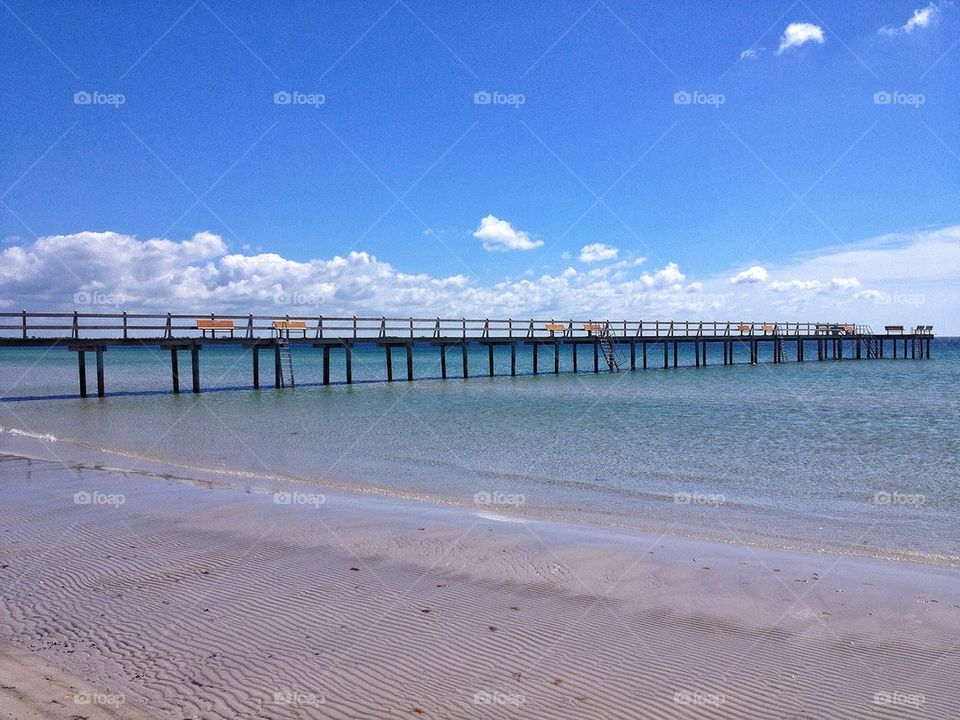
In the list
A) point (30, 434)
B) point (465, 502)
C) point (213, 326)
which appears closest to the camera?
point (465, 502)

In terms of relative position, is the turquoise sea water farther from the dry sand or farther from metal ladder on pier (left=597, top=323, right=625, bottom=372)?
metal ladder on pier (left=597, top=323, right=625, bottom=372)

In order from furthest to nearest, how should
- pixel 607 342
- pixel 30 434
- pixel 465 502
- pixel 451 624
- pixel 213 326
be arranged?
pixel 607 342, pixel 213 326, pixel 30 434, pixel 465 502, pixel 451 624

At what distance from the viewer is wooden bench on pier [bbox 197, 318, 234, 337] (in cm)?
2758

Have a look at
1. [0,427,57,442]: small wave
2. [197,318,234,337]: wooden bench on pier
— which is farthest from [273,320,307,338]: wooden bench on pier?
[0,427,57,442]: small wave

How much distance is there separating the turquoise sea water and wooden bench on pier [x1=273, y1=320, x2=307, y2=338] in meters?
2.92

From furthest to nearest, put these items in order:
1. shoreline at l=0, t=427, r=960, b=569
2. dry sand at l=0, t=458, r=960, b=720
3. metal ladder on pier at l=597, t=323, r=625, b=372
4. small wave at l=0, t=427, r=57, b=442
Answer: metal ladder on pier at l=597, t=323, r=625, b=372 < small wave at l=0, t=427, r=57, b=442 < shoreline at l=0, t=427, r=960, b=569 < dry sand at l=0, t=458, r=960, b=720

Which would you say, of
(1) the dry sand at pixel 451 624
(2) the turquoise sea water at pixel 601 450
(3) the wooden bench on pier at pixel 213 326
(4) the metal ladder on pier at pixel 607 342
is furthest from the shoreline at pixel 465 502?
(4) the metal ladder on pier at pixel 607 342

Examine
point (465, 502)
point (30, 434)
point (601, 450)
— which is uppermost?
point (30, 434)

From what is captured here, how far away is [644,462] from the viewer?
1300 cm

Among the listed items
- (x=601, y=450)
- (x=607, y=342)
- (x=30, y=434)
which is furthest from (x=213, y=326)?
(x=607, y=342)

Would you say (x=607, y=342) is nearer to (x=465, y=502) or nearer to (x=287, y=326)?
(x=287, y=326)

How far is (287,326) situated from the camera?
1191 inches

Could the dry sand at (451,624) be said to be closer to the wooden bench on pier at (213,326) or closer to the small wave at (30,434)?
the small wave at (30,434)

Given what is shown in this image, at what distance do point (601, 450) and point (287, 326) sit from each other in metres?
19.5
